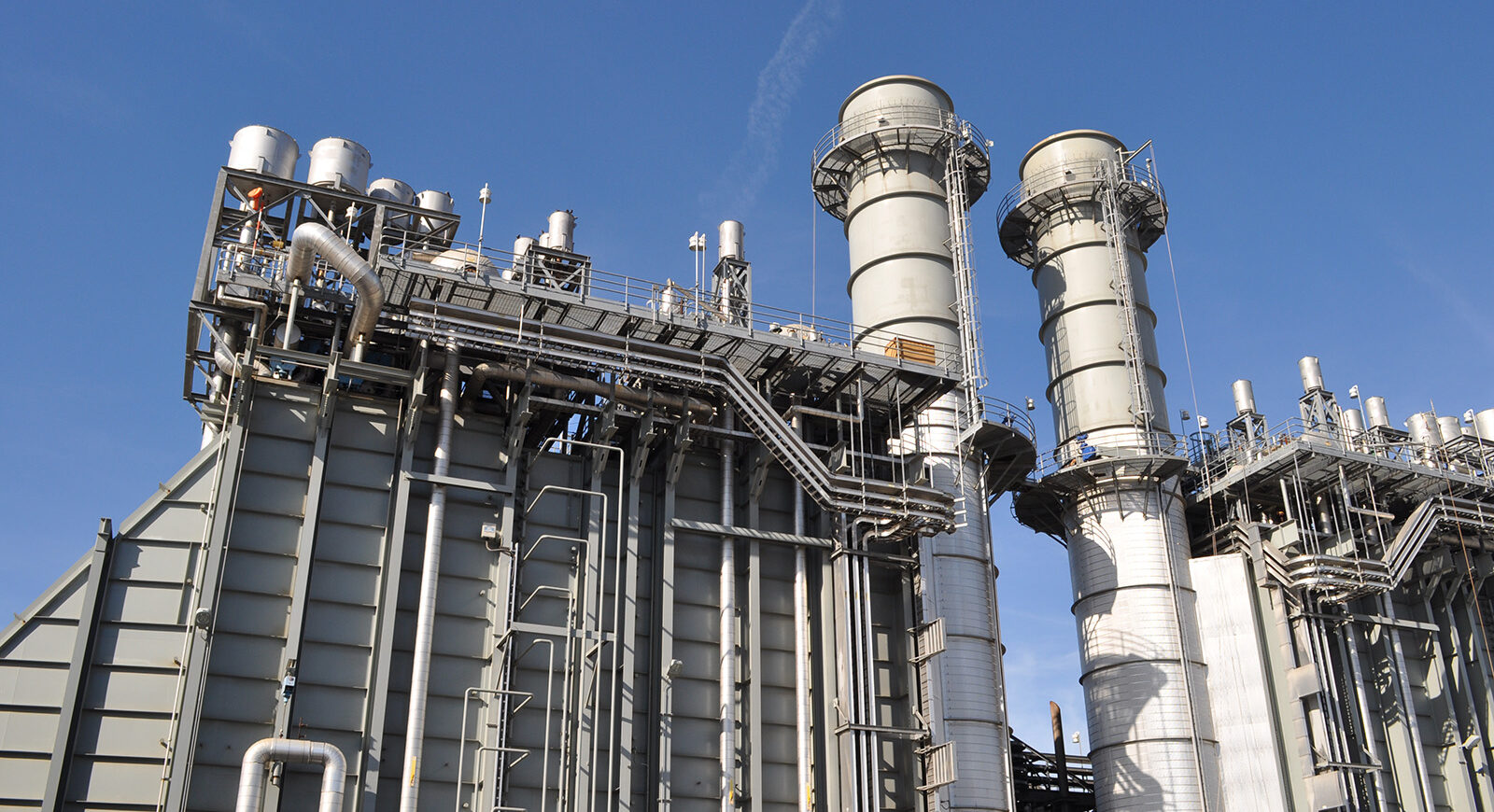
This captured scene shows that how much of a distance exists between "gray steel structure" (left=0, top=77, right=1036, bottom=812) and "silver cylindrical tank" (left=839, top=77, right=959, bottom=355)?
6.44m

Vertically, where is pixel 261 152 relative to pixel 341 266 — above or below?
above

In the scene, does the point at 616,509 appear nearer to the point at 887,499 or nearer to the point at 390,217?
the point at 887,499

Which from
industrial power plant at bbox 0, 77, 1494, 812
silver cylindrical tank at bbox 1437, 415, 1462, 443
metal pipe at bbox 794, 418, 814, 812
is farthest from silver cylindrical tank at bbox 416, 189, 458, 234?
silver cylindrical tank at bbox 1437, 415, 1462, 443

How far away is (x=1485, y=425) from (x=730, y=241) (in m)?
34.4

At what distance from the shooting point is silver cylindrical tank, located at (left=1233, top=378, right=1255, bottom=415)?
45.4 metres

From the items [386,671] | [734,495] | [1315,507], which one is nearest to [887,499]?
[734,495]

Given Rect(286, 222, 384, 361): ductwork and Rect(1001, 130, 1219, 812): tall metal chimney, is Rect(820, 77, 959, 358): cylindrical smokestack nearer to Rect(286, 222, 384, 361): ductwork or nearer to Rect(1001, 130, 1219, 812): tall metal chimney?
Rect(1001, 130, 1219, 812): tall metal chimney

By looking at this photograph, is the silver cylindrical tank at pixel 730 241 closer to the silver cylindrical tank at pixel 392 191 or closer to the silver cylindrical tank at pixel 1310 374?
the silver cylindrical tank at pixel 392 191

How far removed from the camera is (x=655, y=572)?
29812mm

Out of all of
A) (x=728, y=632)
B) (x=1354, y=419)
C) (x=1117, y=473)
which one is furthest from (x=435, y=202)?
(x=1354, y=419)

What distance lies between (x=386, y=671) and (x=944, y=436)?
730 inches

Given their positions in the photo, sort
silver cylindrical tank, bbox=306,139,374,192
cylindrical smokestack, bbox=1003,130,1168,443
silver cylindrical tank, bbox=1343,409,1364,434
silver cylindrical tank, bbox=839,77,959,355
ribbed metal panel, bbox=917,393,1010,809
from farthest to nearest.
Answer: silver cylindrical tank, bbox=1343,409,1364,434, cylindrical smokestack, bbox=1003,130,1168,443, silver cylindrical tank, bbox=839,77,959,355, ribbed metal panel, bbox=917,393,1010,809, silver cylindrical tank, bbox=306,139,374,192

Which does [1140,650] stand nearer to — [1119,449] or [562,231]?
[1119,449]

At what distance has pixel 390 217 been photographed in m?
31.6
